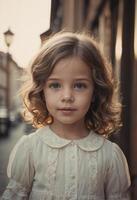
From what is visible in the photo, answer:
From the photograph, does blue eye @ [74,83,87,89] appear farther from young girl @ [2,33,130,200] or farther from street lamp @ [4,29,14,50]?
street lamp @ [4,29,14,50]

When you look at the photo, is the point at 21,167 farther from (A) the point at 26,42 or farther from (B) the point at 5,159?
(A) the point at 26,42

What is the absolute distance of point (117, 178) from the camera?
1.20 meters

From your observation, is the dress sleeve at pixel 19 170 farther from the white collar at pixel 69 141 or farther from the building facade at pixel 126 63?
the building facade at pixel 126 63

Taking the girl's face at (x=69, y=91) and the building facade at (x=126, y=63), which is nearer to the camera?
the girl's face at (x=69, y=91)

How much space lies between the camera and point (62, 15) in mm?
1294

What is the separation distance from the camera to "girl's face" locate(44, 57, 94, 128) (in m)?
1.12

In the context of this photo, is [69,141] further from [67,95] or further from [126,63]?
[126,63]

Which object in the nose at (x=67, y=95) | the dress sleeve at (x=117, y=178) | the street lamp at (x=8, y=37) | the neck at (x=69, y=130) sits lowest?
the dress sleeve at (x=117, y=178)

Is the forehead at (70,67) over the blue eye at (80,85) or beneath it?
over

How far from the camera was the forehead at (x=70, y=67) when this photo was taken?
1.12m

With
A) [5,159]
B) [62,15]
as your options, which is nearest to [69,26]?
[62,15]

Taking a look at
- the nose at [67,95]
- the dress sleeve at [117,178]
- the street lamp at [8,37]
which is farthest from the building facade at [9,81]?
the dress sleeve at [117,178]

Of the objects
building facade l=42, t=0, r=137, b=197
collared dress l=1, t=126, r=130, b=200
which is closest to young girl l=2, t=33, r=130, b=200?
collared dress l=1, t=126, r=130, b=200

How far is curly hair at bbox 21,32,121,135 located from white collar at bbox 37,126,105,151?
3 centimetres
